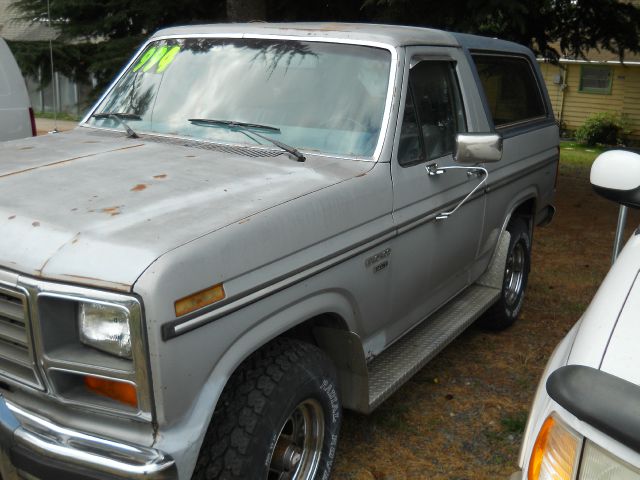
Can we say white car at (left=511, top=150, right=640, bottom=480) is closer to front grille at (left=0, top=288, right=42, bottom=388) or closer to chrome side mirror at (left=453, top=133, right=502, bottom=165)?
chrome side mirror at (left=453, top=133, right=502, bottom=165)

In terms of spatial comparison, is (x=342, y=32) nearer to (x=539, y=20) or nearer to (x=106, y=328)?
(x=106, y=328)

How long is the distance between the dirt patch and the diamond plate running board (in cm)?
40

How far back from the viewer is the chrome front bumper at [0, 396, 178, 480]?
2.23 m

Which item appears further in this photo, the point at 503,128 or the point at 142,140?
the point at 503,128

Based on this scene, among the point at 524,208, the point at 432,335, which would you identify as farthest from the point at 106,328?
the point at 524,208

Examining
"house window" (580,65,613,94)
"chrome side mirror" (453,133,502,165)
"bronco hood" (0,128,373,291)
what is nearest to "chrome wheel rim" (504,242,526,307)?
"chrome side mirror" (453,133,502,165)

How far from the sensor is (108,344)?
230 cm

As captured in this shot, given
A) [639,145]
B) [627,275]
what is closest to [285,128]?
[627,275]

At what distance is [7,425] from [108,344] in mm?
443

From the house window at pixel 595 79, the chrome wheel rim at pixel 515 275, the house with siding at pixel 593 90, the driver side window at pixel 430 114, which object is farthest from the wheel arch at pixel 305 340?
the house window at pixel 595 79

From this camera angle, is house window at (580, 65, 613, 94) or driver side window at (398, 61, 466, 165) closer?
driver side window at (398, 61, 466, 165)

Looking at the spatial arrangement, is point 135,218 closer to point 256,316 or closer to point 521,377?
point 256,316

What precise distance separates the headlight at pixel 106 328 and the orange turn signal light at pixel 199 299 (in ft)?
0.54

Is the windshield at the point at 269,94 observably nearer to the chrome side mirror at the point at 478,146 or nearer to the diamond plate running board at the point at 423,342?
the chrome side mirror at the point at 478,146
